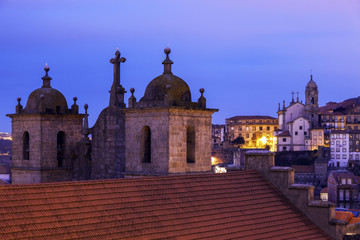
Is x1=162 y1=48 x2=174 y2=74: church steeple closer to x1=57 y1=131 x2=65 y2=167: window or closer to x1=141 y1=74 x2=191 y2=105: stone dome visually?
x1=141 y1=74 x2=191 y2=105: stone dome

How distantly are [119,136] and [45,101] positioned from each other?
567cm

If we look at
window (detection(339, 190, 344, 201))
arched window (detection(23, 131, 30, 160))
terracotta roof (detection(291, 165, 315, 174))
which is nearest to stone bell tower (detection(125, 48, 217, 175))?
arched window (detection(23, 131, 30, 160))

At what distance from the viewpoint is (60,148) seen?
90.2ft

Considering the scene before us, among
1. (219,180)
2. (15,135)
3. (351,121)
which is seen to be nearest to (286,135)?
(351,121)

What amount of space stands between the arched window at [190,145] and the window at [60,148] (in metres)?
7.48

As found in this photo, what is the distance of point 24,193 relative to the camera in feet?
39.5

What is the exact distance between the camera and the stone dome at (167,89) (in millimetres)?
21594

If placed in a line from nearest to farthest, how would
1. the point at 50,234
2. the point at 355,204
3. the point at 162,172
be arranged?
the point at 50,234, the point at 162,172, the point at 355,204

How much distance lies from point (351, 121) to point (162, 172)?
5401 inches

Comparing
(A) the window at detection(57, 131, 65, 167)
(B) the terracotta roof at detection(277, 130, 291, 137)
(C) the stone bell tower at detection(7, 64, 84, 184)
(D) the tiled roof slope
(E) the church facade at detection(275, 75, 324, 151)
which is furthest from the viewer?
(B) the terracotta roof at detection(277, 130, 291, 137)

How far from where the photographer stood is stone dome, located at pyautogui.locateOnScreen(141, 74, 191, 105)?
21594 millimetres

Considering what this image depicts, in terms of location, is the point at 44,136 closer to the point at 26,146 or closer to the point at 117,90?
the point at 26,146

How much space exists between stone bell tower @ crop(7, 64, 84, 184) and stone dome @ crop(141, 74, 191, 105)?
6421 mm

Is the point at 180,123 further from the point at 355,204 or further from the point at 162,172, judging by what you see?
the point at 355,204
